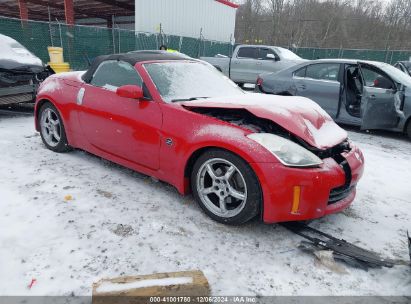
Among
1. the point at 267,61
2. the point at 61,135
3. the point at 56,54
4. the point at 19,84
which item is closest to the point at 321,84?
the point at 61,135

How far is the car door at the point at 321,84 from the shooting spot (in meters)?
6.57

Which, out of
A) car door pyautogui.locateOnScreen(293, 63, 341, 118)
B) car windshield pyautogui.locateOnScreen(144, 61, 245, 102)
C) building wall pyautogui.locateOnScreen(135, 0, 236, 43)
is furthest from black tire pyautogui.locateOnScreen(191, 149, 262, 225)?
building wall pyautogui.locateOnScreen(135, 0, 236, 43)

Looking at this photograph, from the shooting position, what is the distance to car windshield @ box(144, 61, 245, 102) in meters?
3.32

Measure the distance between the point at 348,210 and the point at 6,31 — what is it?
1200 centimetres

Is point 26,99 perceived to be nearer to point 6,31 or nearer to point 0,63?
point 0,63

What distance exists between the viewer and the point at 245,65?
12.1m

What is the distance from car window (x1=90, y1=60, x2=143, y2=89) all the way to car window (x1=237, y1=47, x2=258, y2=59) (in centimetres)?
911

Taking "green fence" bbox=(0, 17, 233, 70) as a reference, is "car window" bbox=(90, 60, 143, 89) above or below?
below

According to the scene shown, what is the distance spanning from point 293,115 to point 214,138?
30.8 inches

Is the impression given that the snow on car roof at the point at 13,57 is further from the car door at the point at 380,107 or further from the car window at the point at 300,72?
the car door at the point at 380,107

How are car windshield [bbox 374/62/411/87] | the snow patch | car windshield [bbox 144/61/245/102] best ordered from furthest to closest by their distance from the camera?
car windshield [bbox 374/62/411/87]
car windshield [bbox 144/61/245/102]
the snow patch

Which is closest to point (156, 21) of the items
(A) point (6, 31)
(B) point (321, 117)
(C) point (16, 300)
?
(A) point (6, 31)

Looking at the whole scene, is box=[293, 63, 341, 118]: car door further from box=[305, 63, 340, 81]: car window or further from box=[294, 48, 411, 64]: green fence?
box=[294, 48, 411, 64]: green fence

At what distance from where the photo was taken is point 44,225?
2.70 metres
